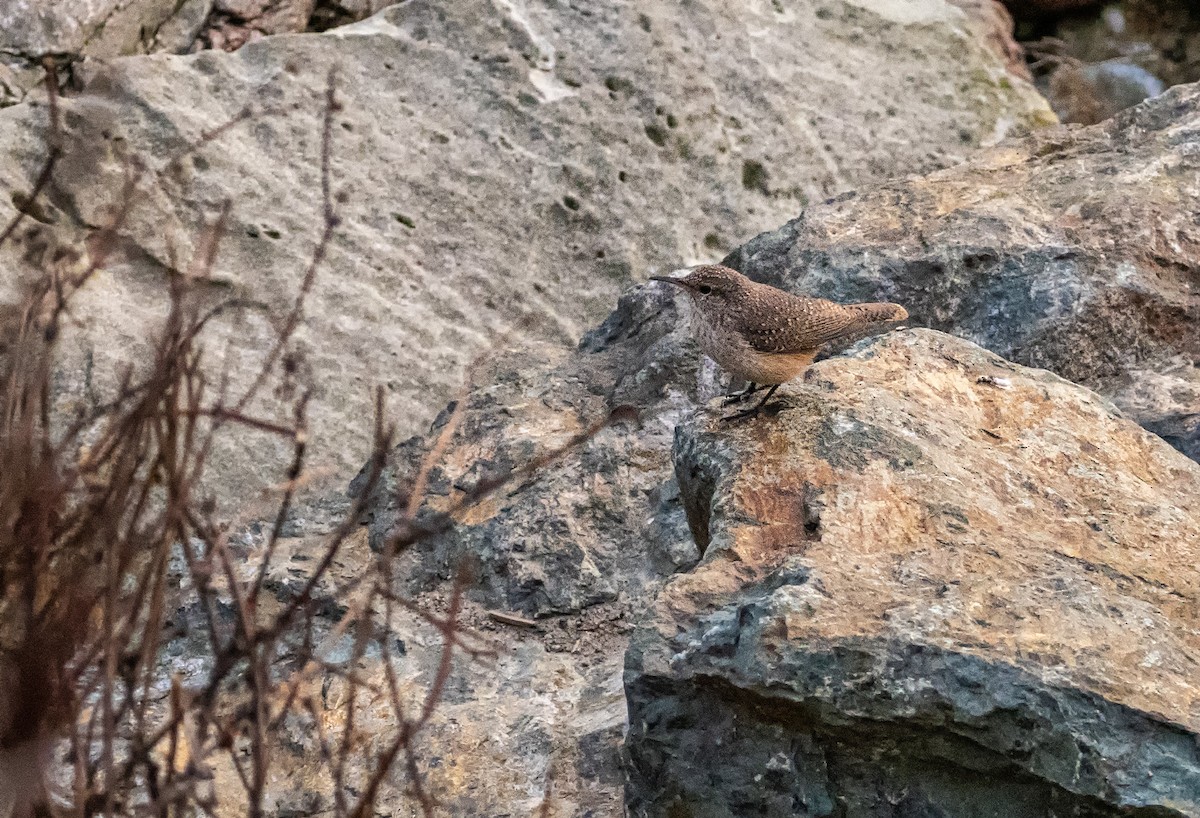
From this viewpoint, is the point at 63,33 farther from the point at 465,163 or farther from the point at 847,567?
the point at 847,567

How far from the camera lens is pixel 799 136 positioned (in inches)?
323

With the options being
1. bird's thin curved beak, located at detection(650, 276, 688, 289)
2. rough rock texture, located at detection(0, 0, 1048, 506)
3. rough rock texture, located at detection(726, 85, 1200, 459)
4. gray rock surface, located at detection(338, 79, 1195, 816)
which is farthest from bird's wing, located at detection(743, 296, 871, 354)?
rough rock texture, located at detection(0, 0, 1048, 506)

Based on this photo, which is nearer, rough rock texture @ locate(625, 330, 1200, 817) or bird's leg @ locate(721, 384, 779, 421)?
rough rock texture @ locate(625, 330, 1200, 817)

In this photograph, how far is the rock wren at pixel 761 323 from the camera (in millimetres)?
4418

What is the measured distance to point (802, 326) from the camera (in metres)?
4.59

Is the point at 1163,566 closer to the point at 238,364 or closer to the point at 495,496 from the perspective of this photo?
the point at 495,496

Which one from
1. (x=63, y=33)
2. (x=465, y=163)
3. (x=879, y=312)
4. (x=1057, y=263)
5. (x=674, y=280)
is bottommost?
(x=465, y=163)

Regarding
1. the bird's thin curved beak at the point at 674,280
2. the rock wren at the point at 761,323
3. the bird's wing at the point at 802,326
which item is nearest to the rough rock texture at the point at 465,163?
the bird's thin curved beak at the point at 674,280

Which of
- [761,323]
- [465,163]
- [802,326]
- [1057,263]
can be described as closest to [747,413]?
[761,323]

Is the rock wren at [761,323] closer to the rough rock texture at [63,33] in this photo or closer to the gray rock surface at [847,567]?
the gray rock surface at [847,567]

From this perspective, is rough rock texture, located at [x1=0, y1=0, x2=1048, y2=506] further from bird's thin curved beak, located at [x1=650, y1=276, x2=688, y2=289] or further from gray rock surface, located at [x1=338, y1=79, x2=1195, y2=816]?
bird's thin curved beak, located at [x1=650, y1=276, x2=688, y2=289]

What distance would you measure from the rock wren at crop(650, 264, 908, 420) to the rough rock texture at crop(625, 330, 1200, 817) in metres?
0.46

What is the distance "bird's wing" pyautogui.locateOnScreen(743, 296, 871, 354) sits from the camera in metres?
4.45

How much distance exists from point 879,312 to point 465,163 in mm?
3392
